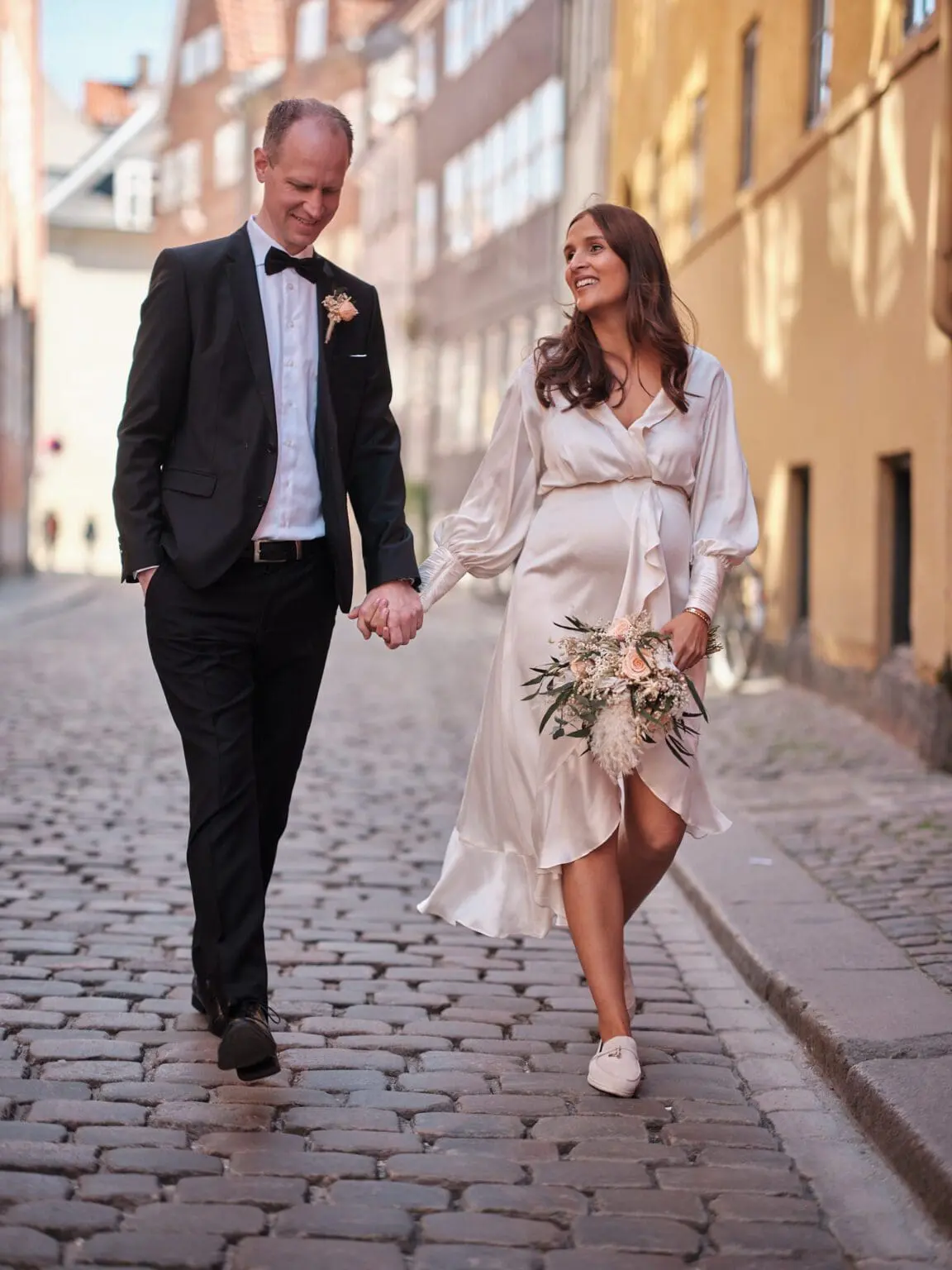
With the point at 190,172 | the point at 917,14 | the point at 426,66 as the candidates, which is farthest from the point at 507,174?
the point at 190,172

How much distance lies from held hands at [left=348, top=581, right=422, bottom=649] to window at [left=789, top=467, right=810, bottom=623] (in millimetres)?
10905

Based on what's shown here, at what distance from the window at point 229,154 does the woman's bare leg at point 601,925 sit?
183ft

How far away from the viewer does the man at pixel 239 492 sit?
4.46 m

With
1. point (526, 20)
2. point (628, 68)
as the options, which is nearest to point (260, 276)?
point (628, 68)

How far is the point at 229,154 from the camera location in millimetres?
60188

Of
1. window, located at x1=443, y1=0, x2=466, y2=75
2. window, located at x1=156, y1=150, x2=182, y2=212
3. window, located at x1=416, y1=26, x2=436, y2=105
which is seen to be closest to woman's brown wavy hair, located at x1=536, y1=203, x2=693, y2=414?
window, located at x1=443, y1=0, x2=466, y2=75

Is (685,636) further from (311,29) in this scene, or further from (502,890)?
(311,29)

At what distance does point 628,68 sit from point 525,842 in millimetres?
20501

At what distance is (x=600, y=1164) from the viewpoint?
4031 mm

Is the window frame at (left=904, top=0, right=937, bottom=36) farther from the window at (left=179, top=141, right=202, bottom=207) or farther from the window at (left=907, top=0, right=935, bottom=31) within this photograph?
the window at (left=179, top=141, right=202, bottom=207)

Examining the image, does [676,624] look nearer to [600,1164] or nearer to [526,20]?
[600,1164]

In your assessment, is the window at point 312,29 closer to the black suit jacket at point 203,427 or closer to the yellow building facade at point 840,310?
the yellow building facade at point 840,310

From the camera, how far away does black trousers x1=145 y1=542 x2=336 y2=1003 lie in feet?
14.7

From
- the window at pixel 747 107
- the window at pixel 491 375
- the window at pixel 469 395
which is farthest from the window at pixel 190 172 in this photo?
the window at pixel 747 107
